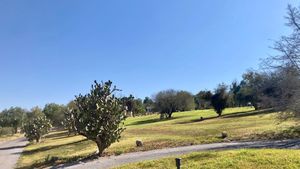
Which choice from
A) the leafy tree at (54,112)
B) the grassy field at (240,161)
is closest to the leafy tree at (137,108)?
the leafy tree at (54,112)

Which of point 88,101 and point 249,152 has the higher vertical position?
point 88,101

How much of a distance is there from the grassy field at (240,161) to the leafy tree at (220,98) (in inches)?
1606

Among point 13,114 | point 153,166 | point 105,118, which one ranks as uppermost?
point 13,114

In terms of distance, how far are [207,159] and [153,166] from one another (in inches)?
88.2

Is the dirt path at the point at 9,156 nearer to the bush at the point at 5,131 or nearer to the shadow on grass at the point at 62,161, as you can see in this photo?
the shadow on grass at the point at 62,161

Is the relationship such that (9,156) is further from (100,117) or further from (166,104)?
(166,104)

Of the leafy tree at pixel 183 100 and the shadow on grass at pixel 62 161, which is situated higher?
the leafy tree at pixel 183 100

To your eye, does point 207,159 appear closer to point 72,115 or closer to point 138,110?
point 72,115

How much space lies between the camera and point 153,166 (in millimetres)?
15305

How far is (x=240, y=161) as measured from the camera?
518 inches

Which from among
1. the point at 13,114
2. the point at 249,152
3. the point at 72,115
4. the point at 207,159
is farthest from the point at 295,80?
the point at 13,114

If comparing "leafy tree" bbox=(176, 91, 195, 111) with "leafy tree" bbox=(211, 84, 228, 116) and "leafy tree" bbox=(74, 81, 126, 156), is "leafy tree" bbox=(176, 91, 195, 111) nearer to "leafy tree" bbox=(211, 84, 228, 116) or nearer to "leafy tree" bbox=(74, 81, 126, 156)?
"leafy tree" bbox=(211, 84, 228, 116)

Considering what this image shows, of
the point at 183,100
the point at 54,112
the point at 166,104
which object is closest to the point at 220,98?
the point at 166,104

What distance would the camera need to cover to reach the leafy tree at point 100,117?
76.5 feet
